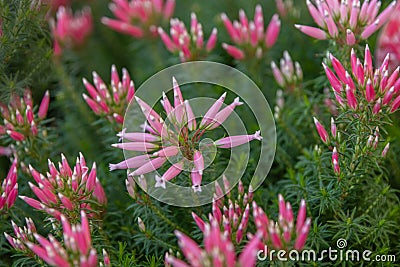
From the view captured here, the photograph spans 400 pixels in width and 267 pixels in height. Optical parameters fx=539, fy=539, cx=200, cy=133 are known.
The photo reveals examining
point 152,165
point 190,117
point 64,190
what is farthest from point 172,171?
point 64,190

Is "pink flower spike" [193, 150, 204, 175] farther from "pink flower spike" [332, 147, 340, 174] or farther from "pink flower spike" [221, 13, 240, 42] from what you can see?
"pink flower spike" [221, 13, 240, 42]

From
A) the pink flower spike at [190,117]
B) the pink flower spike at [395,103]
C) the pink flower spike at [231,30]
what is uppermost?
the pink flower spike at [231,30]

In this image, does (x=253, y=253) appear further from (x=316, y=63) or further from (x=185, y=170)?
(x=316, y=63)

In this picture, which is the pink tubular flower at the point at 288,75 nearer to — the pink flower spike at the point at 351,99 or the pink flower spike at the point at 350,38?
the pink flower spike at the point at 350,38

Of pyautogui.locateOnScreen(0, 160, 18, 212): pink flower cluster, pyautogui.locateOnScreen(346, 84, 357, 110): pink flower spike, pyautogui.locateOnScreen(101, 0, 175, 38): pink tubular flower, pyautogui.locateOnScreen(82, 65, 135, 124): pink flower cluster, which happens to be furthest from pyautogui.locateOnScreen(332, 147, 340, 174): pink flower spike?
pyautogui.locateOnScreen(101, 0, 175, 38): pink tubular flower

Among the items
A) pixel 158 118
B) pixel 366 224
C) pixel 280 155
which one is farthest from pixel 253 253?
pixel 280 155

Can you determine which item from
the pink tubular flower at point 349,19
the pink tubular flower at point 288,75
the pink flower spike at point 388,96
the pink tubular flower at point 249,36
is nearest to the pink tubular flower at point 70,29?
the pink tubular flower at point 249,36
